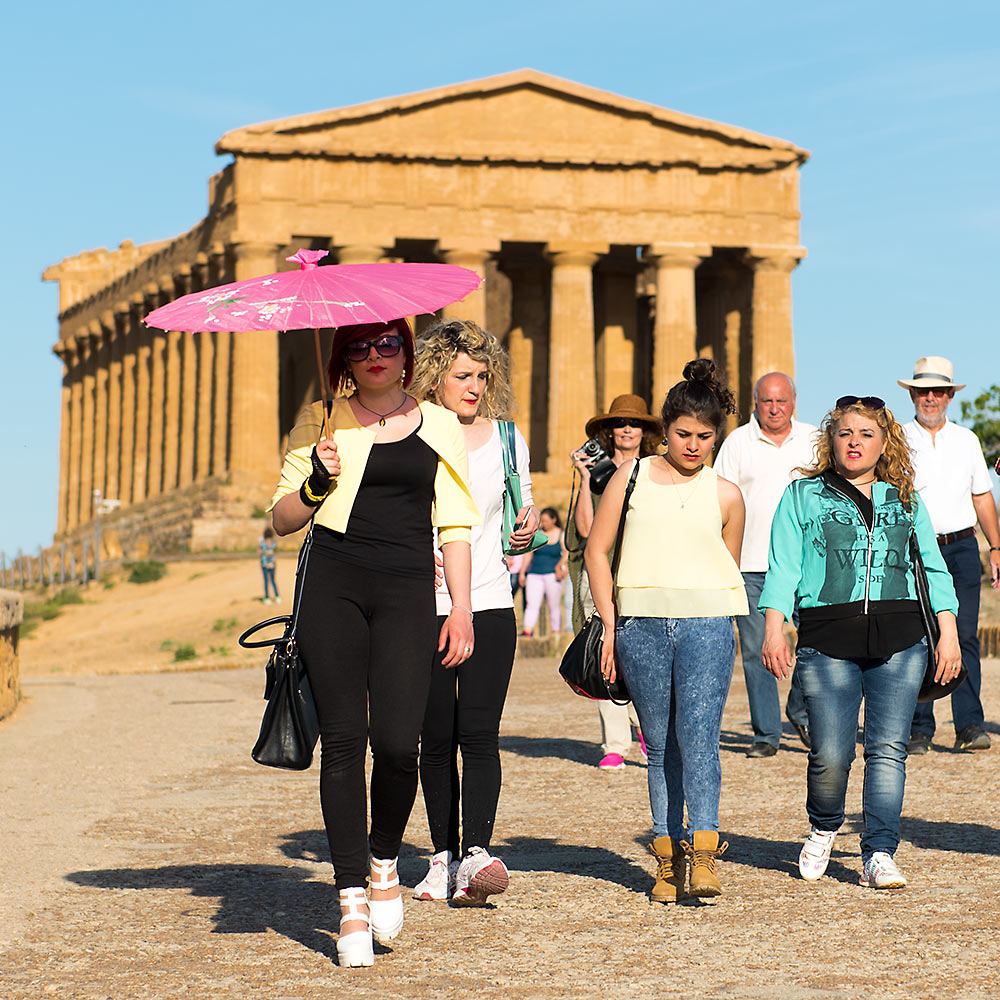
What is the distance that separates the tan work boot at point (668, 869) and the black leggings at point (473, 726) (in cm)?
63

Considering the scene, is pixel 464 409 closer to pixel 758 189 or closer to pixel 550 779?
pixel 550 779

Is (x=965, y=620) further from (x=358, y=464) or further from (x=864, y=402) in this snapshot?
(x=358, y=464)

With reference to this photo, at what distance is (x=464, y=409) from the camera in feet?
24.6

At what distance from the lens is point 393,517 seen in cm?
640

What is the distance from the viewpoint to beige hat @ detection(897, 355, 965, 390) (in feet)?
37.4

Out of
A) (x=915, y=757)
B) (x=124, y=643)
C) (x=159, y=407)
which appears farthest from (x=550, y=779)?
(x=159, y=407)

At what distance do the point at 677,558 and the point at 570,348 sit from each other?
150 feet

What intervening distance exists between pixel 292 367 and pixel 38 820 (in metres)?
55.6

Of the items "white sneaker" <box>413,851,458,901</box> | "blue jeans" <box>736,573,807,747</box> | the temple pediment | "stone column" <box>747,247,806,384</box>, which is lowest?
"white sneaker" <box>413,851,458,901</box>

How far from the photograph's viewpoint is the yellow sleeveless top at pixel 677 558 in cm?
729

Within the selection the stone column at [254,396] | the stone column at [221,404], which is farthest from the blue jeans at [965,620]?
the stone column at [221,404]

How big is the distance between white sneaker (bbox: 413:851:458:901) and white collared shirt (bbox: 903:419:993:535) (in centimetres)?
504

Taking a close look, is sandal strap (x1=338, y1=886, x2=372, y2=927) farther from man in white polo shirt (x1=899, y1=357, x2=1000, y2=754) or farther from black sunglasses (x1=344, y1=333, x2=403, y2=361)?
man in white polo shirt (x1=899, y1=357, x2=1000, y2=754)

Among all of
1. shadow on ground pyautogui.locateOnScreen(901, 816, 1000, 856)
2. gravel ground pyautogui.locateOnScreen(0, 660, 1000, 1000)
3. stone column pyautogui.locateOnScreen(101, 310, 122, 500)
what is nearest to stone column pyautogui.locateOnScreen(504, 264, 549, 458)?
stone column pyautogui.locateOnScreen(101, 310, 122, 500)
